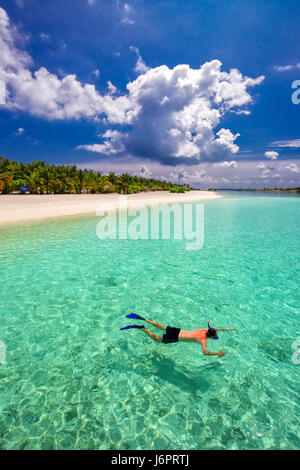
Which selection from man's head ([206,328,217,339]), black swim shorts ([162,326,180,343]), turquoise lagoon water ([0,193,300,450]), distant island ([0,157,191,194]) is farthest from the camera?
distant island ([0,157,191,194])

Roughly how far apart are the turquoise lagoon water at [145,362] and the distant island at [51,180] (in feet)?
146

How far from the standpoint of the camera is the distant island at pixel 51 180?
4753 cm

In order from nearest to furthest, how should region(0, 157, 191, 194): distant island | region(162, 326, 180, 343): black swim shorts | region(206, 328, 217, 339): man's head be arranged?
region(206, 328, 217, 339): man's head, region(162, 326, 180, 343): black swim shorts, region(0, 157, 191, 194): distant island

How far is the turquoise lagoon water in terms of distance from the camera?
3.14m

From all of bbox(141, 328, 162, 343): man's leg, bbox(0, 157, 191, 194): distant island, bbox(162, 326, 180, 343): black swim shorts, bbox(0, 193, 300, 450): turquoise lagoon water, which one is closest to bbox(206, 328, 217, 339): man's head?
bbox(0, 193, 300, 450): turquoise lagoon water

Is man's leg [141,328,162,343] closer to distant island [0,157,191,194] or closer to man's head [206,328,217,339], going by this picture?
man's head [206,328,217,339]

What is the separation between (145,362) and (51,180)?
186 ft

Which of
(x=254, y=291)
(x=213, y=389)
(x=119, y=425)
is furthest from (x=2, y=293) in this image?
(x=254, y=291)

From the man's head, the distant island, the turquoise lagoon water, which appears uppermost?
the distant island

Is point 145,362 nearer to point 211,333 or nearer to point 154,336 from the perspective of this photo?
point 154,336

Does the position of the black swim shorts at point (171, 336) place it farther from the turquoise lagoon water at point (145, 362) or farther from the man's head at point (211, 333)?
the man's head at point (211, 333)

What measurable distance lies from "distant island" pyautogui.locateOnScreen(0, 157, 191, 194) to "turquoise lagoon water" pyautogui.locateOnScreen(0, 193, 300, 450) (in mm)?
44440

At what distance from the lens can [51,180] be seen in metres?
52.5

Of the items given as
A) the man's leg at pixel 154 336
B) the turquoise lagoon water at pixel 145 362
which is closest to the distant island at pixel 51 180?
the turquoise lagoon water at pixel 145 362
